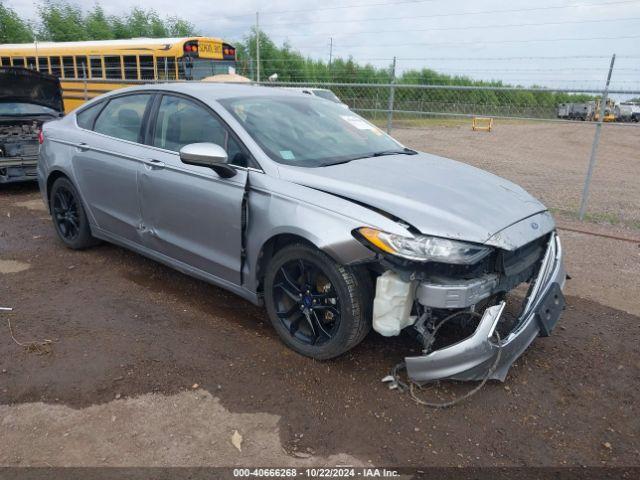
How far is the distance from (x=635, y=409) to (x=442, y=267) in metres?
1.37

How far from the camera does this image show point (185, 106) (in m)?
3.87

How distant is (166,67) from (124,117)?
1109cm

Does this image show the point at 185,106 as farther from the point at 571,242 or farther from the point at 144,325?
the point at 571,242

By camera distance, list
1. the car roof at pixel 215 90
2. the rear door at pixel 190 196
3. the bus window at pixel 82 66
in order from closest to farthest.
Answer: the rear door at pixel 190 196 < the car roof at pixel 215 90 < the bus window at pixel 82 66

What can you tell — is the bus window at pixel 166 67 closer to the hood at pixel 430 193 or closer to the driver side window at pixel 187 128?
the driver side window at pixel 187 128

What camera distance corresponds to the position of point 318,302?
10.2ft

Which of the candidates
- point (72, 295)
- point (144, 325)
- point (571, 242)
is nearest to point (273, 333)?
point (144, 325)

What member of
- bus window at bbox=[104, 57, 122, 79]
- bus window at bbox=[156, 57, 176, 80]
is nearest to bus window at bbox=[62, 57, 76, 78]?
bus window at bbox=[104, 57, 122, 79]

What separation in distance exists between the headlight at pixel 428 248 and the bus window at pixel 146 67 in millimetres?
13892

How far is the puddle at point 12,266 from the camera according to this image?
473cm

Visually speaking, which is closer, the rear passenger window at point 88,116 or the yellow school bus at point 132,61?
the rear passenger window at point 88,116

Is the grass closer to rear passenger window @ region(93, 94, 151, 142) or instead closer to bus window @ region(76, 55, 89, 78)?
rear passenger window @ region(93, 94, 151, 142)

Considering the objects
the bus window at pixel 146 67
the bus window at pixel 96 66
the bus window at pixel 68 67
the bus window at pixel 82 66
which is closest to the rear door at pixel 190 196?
the bus window at pixel 146 67

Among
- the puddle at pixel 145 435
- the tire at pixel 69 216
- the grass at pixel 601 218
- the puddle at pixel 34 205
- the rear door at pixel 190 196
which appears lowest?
the puddle at pixel 34 205
